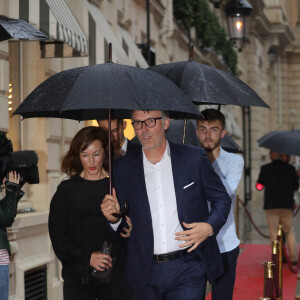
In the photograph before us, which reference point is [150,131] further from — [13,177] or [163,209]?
[13,177]

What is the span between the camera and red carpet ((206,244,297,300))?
34.2ft

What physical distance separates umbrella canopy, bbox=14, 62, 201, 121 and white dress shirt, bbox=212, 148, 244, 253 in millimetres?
1417

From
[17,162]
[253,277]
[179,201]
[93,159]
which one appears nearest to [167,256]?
[179,201]

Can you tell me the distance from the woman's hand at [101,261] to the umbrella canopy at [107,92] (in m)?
0.95

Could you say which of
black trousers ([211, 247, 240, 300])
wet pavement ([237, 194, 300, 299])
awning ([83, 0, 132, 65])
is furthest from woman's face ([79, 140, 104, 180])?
wet pavement ([237, 194, 300, 299])

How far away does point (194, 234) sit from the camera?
4910mm

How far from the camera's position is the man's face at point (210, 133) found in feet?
21.7

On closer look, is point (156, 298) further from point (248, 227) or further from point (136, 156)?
point (248, 227)

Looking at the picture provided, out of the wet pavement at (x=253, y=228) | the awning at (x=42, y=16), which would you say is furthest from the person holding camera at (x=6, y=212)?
the wet pavement at (x=253, y=228)

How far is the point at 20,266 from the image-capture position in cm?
839

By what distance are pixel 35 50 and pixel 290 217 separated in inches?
212

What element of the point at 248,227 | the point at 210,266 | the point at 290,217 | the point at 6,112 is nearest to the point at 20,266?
the point at 6,112

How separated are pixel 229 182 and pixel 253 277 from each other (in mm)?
5640

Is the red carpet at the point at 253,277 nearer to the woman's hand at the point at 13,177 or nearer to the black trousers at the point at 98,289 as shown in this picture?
the black trousers at the point at 98,289
